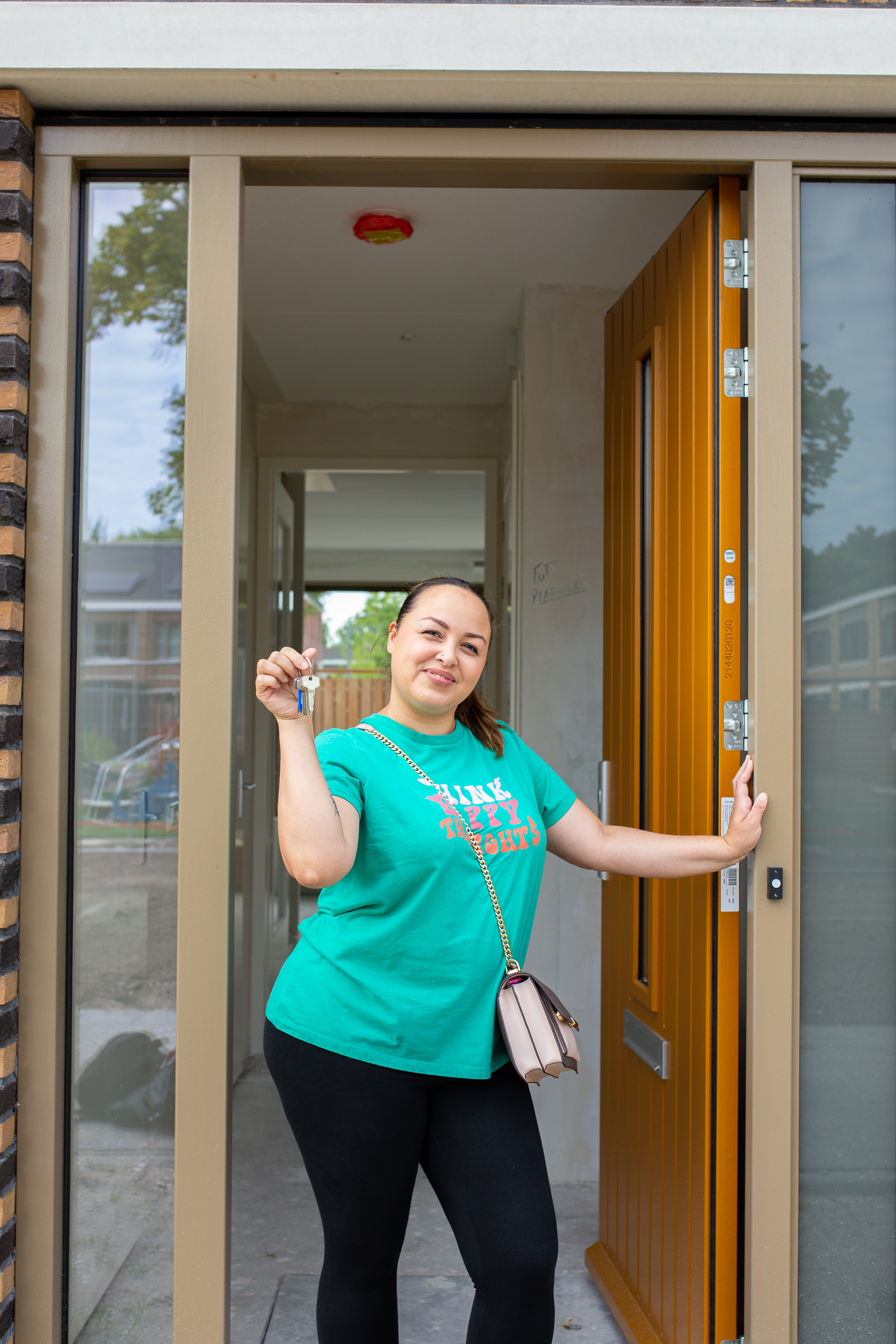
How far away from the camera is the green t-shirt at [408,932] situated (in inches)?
61.7

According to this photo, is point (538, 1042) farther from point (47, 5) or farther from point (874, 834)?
point (47, 5)

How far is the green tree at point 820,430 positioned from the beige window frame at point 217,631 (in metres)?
0.06

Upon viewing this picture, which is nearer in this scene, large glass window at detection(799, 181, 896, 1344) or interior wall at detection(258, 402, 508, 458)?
large glass window at detection(799, 181, 896, 1344)

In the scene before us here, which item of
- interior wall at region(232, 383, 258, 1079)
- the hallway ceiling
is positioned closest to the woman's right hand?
the hallway ceiling

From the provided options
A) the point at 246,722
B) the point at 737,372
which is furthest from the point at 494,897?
the point at 246,722

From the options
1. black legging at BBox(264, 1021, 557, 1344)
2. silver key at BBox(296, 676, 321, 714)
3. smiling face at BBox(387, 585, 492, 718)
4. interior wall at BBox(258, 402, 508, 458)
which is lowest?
black legging at BBox(264, 1021, 557, 1344)

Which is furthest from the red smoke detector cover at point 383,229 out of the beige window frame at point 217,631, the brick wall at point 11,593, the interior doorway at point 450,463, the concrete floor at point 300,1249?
the concrete floor at point 300,1249

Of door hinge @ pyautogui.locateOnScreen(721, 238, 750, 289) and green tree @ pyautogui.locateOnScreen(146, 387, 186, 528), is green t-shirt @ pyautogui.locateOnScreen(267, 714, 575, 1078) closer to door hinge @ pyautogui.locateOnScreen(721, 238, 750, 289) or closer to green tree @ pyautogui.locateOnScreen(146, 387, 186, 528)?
green tree @ pyautogui.locateOnScreen(146, 387, 186, 528)

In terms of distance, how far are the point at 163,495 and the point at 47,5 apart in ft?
2.76

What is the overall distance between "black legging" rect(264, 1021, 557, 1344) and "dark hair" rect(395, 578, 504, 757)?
568 millimetres

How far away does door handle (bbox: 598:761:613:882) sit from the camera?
8.07ft

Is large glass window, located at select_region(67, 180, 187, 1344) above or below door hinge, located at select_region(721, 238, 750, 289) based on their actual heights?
below

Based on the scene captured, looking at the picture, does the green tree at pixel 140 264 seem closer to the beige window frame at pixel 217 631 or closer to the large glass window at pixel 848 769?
the beige window frame at pixel 217 631

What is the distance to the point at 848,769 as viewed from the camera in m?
1.94
